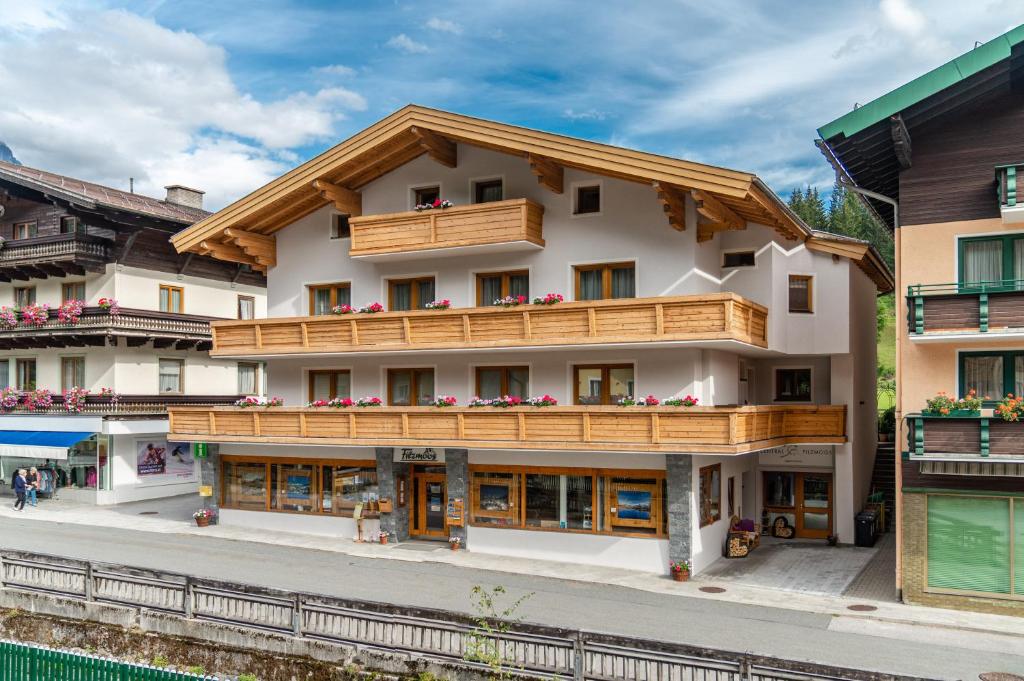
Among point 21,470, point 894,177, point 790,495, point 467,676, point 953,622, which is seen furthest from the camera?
point 21,470

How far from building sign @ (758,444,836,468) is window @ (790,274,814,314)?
13.0 feet

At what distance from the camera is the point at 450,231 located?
25.0 metres

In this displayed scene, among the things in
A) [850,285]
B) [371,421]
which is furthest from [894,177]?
[371,421]

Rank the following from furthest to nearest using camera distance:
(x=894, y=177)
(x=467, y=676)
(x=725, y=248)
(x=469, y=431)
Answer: (x=725, y=248) → (x=469, y=431) → (x=894, y=177) → (x=467, y=676)

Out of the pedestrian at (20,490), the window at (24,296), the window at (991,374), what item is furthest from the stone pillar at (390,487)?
the window at (24,296)

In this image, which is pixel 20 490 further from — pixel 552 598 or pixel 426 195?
pixel 552 598

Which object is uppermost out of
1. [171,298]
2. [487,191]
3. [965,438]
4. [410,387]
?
[487,191]

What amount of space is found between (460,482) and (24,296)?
22781mm

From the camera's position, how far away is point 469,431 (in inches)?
939

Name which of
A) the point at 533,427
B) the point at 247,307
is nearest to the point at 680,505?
the point at 533,427

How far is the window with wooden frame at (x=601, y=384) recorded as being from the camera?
2397 centimetres

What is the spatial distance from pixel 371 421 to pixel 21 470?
16226 millimetres

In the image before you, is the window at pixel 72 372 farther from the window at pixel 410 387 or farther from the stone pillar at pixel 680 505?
the stone pillar at pixel 680 505

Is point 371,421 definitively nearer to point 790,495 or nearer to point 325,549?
point 325,549
